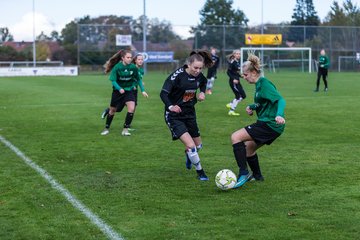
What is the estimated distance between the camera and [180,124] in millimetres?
8227

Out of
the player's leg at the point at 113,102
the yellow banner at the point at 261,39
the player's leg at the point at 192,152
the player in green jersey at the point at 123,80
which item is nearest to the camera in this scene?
the player's leg at the point at 192,152

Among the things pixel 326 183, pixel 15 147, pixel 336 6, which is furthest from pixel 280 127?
pixel 336 6

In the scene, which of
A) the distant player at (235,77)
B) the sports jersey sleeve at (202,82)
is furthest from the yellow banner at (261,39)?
the sports jersey sleeve at (202,82)

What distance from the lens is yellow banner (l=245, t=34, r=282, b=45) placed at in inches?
2330

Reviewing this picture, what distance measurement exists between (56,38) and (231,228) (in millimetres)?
110741

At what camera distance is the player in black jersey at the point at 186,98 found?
8.04 metres

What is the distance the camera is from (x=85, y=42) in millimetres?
55438

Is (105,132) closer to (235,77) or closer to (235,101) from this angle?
(235,101)

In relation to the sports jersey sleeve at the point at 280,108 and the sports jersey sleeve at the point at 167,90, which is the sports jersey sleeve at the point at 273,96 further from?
the sports jersey sleeve at the point at 167,90

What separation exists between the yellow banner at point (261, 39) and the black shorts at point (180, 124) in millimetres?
51716

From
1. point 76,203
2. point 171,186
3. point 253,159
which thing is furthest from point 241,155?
point 76,203

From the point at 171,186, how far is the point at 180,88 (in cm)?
138

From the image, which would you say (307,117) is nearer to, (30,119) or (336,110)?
(336,110)

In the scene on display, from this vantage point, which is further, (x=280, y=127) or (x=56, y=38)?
(x=56, y=38)
